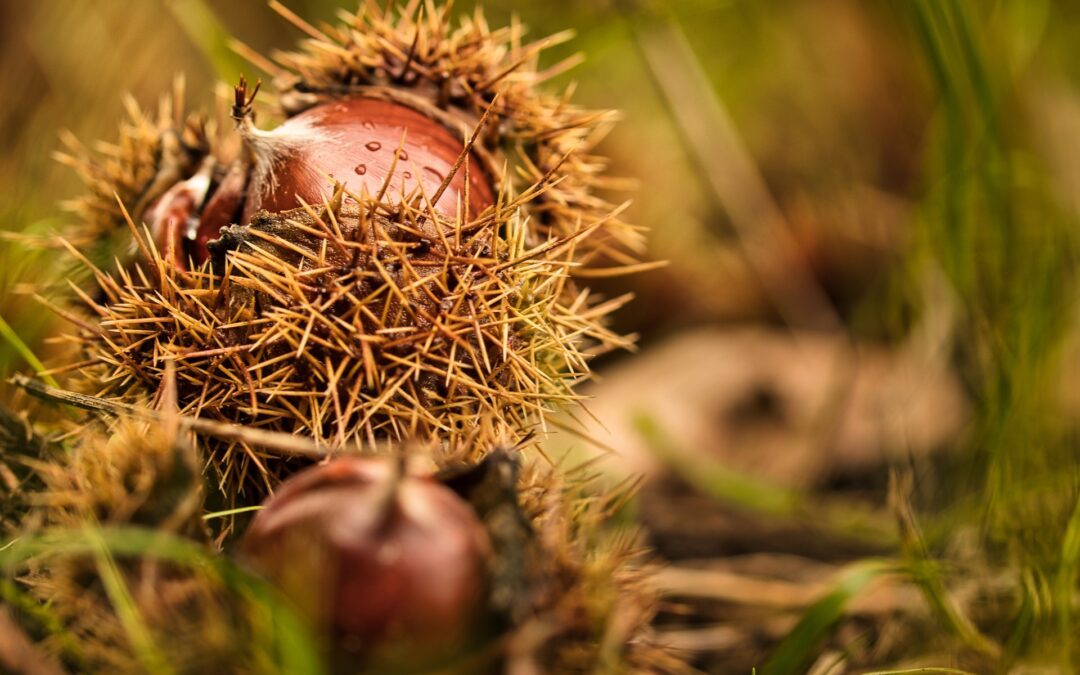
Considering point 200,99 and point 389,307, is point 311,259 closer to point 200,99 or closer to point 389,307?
point 389,307

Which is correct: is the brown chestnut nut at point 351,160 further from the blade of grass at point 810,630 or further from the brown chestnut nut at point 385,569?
the blade of grass at point 810,630

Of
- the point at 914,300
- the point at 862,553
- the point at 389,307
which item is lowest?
the point at 862,553

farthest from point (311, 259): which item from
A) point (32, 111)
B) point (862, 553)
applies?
point (32, 111)

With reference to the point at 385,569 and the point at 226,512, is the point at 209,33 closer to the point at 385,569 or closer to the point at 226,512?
the point at 226,512

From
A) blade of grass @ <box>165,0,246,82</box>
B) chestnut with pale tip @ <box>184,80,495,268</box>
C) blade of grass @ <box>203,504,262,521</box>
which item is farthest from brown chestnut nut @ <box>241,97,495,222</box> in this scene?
blade of grass @ <box>165,0,246,82</box>

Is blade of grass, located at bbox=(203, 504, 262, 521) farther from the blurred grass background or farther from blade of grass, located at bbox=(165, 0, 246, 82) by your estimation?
blade of grass, located at bbox=(165, 0, 246, 82)

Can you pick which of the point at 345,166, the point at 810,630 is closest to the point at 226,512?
the point at 345,166
